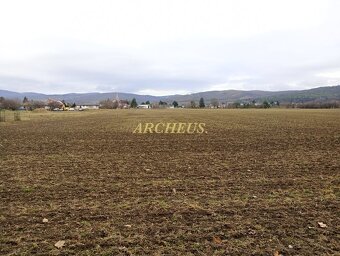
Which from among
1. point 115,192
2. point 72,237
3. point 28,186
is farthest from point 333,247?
point 28,186

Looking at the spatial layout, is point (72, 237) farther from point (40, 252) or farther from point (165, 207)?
point (165, 207)

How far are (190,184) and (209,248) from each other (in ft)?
11.5

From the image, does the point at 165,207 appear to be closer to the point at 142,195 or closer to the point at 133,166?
the point at 142,195

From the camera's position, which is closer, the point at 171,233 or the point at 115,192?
the point at 171,233

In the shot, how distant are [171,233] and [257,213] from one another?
1.78 metres

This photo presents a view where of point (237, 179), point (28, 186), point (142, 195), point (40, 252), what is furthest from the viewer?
point (237, 179)

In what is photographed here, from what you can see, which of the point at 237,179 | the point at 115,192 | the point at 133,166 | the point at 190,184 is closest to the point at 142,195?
the point at 115,192

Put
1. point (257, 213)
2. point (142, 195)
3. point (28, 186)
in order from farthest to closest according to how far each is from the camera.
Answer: point (28, 186) < point (142, 195) < point (257, 213)

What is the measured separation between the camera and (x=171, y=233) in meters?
5.06

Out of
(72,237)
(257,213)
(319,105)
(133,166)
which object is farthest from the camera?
(319,105)

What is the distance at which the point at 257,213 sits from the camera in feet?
19.4

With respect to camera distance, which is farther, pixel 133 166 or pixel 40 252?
pixel 133 166

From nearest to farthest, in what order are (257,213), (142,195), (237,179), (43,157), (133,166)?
(257,213), (142,195), (237,179), (133,166), (43,157)

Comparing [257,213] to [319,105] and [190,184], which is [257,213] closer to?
[190,184]
